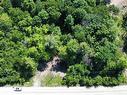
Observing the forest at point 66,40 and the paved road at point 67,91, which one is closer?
the paved road at point 67,91

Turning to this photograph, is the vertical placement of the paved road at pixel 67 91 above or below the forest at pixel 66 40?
below

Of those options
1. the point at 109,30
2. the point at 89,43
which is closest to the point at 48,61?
the point at 89,43

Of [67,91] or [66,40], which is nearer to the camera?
[67,91]

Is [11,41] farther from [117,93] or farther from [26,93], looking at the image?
[117,93]

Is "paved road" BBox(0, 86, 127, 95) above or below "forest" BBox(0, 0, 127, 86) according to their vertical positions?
below
